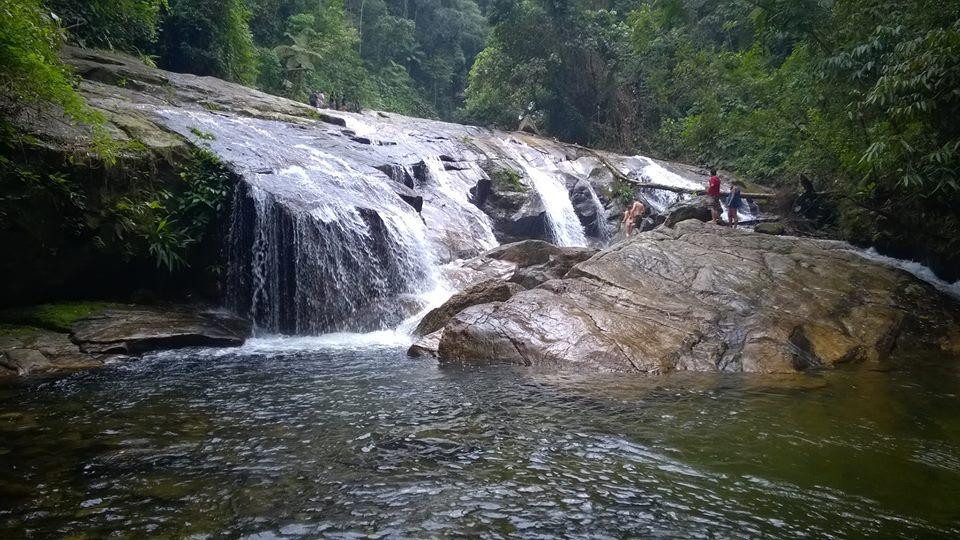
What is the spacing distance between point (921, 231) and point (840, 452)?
8877mm

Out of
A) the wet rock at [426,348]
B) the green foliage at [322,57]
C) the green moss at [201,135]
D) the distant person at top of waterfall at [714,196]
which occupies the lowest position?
the wet rock at [426,348]

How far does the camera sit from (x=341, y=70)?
36.8m

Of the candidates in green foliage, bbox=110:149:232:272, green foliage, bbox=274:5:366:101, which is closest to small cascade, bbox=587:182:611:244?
green foliage, bbox=110:149:232:272

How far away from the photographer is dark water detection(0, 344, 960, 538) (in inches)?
149

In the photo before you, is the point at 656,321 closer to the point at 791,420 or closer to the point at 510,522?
the point at 791,420

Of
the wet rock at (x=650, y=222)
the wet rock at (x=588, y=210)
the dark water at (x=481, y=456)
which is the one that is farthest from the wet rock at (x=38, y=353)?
the wet rock at (x=588, y=210)

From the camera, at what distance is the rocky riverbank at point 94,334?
25.5 ft

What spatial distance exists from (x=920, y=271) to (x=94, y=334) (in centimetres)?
1461

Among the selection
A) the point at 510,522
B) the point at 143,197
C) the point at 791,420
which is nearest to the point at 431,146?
the point at 143,197

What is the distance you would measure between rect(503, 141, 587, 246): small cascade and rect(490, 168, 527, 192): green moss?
59cm

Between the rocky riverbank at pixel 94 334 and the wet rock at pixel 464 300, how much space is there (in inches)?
117

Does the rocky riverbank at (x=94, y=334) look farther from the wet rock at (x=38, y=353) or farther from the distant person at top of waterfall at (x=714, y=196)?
the distant person at top of waterfall at (x=714, y=196)

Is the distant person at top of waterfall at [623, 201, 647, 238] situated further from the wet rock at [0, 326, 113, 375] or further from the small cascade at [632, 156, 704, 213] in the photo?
the wet rock at [0, 326, 113, 375]

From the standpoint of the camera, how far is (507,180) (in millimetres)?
Result: 19578
